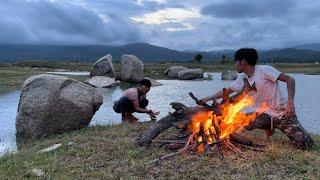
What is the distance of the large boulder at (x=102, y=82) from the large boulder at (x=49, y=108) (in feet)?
89.1

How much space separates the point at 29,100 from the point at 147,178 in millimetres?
8086

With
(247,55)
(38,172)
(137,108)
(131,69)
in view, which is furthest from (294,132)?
(131,69)

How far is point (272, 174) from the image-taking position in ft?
30.1

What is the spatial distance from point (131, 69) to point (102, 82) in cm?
501

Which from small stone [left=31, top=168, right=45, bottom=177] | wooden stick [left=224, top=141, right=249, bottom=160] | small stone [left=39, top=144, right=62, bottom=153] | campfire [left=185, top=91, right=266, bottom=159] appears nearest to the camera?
small stone [left=31, top=168, right=45, bottom=177]

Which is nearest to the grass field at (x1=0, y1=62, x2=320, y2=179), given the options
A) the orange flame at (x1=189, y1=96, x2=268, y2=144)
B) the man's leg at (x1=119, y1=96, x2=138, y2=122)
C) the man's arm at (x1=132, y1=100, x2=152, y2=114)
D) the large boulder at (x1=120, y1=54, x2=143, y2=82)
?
the orange flame at (x1=189, y1=96, x2=268, y2=144)

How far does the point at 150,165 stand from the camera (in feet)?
32.0

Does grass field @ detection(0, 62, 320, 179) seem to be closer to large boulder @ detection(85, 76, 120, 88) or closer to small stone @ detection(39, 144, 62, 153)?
small stone @ detection(39, 144, 62, 153)

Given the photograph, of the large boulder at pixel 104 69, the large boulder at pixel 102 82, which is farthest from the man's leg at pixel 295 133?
the large boulder at pixel 104 69

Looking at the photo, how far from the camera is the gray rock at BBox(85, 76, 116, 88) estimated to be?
44062 mm

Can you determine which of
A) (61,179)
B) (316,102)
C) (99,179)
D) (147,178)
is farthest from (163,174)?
(316,102)

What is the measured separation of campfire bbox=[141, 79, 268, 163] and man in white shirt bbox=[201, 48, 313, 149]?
6.4 inches

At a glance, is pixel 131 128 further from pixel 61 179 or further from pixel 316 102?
pixel 316 102

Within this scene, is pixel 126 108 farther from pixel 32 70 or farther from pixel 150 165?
pixel 32 70
